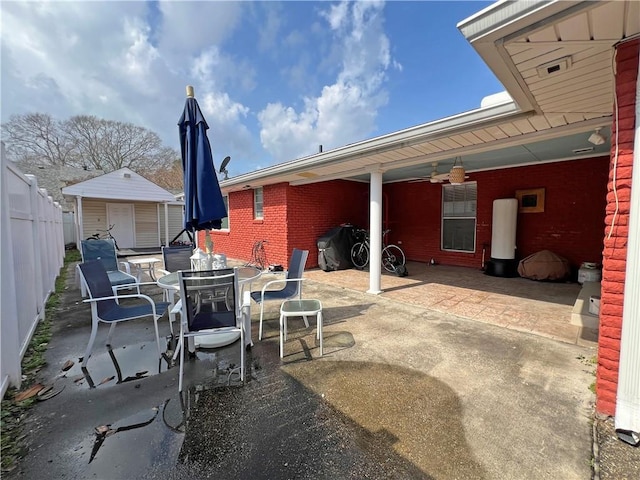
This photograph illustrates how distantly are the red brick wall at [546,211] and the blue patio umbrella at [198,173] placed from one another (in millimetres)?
7071

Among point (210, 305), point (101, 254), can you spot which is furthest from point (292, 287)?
point (101, 254)

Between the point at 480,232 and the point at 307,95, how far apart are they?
9.22m

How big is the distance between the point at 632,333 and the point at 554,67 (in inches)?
74.3

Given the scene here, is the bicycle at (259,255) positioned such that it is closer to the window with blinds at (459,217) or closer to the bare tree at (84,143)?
the window with blinds at (459,217)

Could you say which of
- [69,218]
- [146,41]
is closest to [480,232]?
[146,41]

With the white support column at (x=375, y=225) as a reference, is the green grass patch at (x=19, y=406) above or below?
below

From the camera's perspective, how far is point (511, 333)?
3.38m

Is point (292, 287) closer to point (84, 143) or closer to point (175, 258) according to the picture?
point (175, 258)

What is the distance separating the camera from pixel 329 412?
79.4 inches

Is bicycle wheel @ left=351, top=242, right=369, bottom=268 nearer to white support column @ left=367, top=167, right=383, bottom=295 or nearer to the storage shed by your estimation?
white support column @ left=367, top=167, right=383, bottom=295

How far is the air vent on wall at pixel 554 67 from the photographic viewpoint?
6.29ft

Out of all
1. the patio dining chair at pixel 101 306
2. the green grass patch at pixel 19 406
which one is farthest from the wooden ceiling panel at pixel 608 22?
the green grass patch at pixel 19 406

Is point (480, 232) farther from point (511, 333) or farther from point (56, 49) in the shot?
point (56, 49)

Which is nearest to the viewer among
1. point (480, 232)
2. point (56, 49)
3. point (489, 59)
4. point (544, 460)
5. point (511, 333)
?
point (544, 460)
